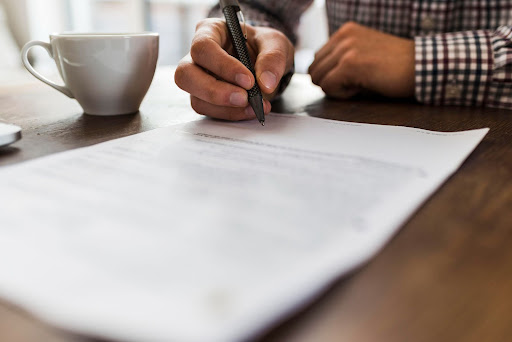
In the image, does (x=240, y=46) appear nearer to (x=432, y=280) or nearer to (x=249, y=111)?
A: (x=249, y=111)

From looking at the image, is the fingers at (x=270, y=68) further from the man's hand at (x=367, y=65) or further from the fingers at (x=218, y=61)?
the man's hand at (x=367, y=65)

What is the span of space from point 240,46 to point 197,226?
0.34m

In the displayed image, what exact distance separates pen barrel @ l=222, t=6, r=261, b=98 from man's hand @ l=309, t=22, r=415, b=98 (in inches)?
7.4

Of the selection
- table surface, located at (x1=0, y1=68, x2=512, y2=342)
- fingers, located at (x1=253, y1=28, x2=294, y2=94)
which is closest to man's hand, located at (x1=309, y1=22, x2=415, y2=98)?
fingers, located at (x1=253, y1=28, x2=294, y2=94)

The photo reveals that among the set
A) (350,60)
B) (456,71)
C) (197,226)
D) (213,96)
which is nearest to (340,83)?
(350,60)

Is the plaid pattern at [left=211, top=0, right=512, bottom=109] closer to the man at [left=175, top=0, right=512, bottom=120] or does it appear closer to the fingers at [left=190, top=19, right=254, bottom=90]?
the man at [left=175, top=0, right=512, bottom=120]

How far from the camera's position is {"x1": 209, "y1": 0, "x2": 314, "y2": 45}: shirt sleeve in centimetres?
89

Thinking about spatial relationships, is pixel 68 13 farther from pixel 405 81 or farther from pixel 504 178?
pixel 504 178

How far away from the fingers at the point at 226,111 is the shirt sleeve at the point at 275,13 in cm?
39

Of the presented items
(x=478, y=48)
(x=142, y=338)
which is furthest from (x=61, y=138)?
(x=478, y=48)

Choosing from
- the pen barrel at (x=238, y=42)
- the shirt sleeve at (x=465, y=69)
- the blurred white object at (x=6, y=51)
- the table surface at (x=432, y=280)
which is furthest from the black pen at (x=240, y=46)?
the blurred white object at (x=6, y=51)

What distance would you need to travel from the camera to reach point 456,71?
0.64 metres

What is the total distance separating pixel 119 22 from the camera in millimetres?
3186

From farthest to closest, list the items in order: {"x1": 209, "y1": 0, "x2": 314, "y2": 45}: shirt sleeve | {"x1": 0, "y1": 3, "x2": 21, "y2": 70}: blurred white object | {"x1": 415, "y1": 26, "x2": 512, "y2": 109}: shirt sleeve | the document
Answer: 1. {"x1": 0, "y1": 3, "x2": 21, "y2": 70}: blurred white object
2. {"x1": 209, "y1": 0, "x2": 314, "y2": 45}: shirt sleeve
3. {"x1": 415, "y1": 26, "x2": 512, "y2": 109}: shirt sleeve
4. the document
